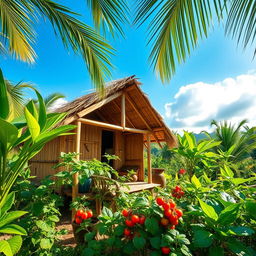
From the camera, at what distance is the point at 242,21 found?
1399mm

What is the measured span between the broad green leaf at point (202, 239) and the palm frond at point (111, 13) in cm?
246

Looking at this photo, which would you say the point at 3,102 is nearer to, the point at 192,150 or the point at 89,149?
the point at 192,150

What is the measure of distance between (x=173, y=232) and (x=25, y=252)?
1.56 m

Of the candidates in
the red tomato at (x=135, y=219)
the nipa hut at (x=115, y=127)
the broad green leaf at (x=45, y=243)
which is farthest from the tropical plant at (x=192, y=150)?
the nipa hut at (x=115, y=127)

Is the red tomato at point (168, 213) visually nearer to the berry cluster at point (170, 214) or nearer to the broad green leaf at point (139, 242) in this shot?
the berry cluster at point (170, 214)

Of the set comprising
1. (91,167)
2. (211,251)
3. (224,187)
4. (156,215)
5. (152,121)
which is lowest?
(211,251)

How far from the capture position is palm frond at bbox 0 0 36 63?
2.32 m

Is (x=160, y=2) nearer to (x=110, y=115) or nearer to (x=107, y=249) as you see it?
(x=107, y=249)

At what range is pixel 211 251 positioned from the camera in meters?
1.11

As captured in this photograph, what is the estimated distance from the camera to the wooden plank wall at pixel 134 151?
731 cm

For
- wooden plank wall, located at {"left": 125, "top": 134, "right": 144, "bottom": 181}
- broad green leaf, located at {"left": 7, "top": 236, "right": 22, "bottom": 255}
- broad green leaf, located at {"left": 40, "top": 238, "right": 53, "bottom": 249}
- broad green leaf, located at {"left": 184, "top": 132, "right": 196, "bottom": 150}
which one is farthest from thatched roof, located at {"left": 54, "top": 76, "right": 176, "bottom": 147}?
broad green leaf, located at {"left": 7, "top": 236, "right": 22, "bottom": 255}

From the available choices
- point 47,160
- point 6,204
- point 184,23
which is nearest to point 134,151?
point 47,160

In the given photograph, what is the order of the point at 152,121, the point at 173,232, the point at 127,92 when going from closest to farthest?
the point at 173,232 < the point at 127,92 < the point at 152,121

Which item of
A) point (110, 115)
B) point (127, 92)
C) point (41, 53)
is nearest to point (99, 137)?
point (110, 115)
